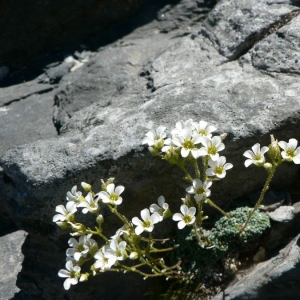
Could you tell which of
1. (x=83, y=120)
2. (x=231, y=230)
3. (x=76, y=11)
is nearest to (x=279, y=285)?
A: (x=231, y=230)

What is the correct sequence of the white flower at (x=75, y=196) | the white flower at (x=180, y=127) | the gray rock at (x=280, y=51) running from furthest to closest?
1. the gray rock at (x=280, y=51)
2. the white flower at (x=75, y=196)
3. the white flower at (x=180, y=127)

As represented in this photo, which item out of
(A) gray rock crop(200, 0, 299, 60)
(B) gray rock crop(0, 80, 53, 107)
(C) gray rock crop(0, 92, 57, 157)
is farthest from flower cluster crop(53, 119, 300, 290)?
(B) gray rock crop(0, 80, 53, 107)

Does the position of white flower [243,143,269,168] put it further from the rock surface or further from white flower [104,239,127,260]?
the rock surface

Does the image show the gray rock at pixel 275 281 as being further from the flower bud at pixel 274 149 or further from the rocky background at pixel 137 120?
the flower bud at pixel 274 149

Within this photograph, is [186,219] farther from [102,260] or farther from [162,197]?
[102,260]

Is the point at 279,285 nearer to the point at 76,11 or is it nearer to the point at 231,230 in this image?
the point at 231,230

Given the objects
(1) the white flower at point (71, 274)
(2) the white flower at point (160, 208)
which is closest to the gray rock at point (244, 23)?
(2) the white flower at point (160, 208)

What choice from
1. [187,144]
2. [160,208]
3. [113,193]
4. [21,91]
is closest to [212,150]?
[187,144]
